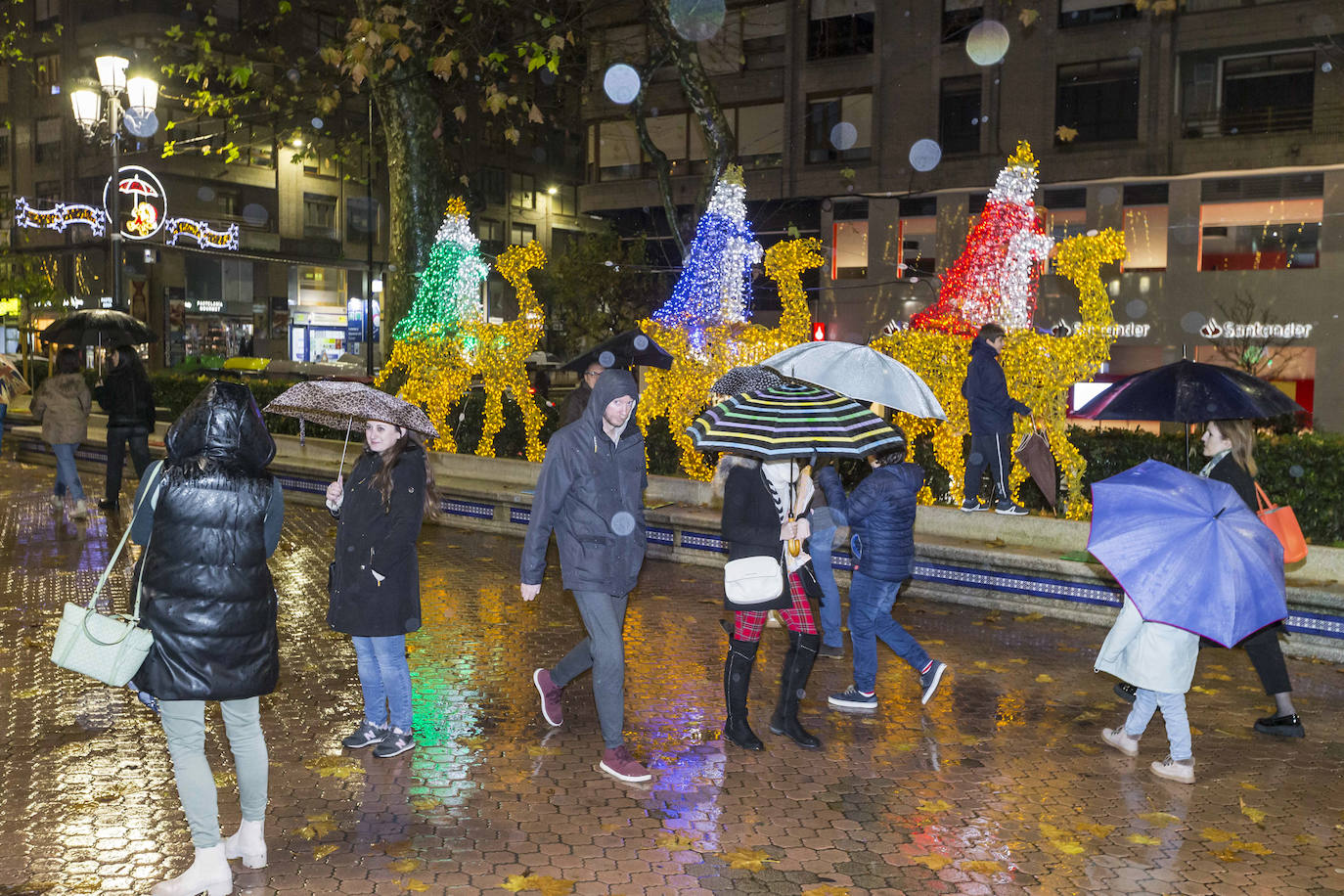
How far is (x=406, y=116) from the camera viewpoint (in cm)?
1972

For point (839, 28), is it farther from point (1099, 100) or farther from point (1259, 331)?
point (1259, 331)

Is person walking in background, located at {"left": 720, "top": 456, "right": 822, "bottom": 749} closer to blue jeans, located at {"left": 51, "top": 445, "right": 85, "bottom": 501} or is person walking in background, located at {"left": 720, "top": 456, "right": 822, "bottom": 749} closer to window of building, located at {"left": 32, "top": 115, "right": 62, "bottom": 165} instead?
blue jeans, located at {"left": 51, "top": 445, "right": 85, "bottom": 501}

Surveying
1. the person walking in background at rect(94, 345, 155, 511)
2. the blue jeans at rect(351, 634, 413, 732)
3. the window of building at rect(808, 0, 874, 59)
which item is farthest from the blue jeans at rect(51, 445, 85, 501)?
the window of building at rect(808, 0, 874, 59)

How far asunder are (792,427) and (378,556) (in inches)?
83.7

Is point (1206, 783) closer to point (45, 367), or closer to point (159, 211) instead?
point (45, 367)

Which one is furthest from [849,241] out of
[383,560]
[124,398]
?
[383,560]

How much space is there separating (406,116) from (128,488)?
7705mm

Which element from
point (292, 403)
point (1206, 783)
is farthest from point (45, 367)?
point (1206, 783)

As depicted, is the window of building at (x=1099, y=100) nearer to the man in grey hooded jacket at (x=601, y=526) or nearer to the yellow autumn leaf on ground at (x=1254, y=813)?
the yellow autumn leaf on ground at (x=1254, y=813)

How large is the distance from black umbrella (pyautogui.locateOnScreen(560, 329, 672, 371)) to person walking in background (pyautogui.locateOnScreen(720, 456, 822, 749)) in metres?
5.37

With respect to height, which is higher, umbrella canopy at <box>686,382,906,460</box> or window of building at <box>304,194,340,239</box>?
window of building at <box>304,194,340,239</box>

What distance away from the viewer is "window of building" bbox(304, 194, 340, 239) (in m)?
52.8

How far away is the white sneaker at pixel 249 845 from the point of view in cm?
463

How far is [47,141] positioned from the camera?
49.6 m
